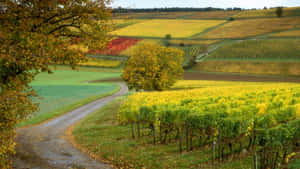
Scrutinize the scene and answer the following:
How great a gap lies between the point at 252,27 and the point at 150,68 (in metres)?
99.3

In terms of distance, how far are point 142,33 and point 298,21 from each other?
232 ft

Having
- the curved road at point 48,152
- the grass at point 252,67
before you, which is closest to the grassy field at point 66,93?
the curved road at point 48,152

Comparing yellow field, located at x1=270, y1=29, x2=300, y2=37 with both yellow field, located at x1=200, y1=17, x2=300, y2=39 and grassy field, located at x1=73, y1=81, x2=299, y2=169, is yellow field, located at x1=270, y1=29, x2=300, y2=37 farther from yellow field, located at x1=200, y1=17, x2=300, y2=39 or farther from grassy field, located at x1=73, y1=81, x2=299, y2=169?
grassy field, located at x1=73, y1=81, x2=299, y2=169

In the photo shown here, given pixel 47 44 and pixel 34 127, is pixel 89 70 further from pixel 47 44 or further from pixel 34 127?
pixel 47 44

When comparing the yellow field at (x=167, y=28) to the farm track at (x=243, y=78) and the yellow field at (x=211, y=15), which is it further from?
the farm track at (x=243, y=78)

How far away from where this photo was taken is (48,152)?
749 inches

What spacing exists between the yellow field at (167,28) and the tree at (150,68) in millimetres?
86556

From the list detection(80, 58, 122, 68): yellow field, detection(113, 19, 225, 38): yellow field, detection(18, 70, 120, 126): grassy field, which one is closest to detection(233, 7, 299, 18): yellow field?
detection(113, 19, 225, 38): yellow field

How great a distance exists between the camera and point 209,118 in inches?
604

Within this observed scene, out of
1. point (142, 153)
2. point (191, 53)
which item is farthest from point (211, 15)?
point (142, 153)

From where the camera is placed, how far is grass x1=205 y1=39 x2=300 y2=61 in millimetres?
A: 94250

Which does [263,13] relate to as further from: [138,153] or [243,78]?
[138,153]

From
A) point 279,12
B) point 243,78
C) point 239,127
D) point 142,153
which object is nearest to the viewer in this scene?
point 239,127

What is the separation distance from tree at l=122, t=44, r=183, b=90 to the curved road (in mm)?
21438
